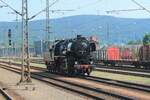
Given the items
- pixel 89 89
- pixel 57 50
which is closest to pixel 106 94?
pixel 89 89

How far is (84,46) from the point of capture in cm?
4419

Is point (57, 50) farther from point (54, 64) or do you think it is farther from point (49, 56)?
point (49, 56)

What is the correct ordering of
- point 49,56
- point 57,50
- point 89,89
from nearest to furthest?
point 89,89 < point 57,50 < point 49,56

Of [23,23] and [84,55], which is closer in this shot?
[23,23]

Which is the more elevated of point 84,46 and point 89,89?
point 84,46

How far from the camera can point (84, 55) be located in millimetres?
43344

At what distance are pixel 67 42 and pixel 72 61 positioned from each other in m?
2.88

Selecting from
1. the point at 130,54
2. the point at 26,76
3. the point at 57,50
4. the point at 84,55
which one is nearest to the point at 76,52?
the point at 84,55

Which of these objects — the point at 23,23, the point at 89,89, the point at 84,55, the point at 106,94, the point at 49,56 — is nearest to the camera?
the point at 106,94

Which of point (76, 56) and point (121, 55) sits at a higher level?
point (121, 55)

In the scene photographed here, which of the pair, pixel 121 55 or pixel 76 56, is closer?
pixel 76 56

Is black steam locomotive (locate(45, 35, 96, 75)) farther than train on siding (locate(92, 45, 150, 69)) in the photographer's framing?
No

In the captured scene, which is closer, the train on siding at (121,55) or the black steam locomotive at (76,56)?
A: the black steam locomotive at (76,56)

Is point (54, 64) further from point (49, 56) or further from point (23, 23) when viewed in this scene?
point (23, 23)
